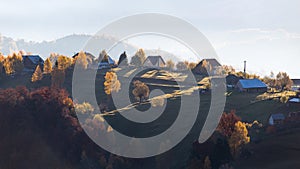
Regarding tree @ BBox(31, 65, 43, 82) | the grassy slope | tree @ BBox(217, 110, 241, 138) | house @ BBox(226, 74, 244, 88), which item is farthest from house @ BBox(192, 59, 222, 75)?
tree @ BBox(217, 110, 241, 138)

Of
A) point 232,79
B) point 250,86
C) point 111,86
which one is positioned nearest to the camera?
point 111,86

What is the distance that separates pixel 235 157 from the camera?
170ft

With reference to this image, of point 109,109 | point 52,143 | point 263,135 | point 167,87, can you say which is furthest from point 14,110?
point 263,135

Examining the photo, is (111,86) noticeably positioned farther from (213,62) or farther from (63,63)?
(213,62)

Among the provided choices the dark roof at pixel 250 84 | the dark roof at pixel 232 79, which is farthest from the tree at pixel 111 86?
the dark roof at pixel 232 79

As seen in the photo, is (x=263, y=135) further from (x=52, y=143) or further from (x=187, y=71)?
(x=187, y=71)

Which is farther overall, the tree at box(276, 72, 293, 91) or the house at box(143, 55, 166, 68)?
the house at box(143, 55, 166, 68)

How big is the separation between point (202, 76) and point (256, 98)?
122 ft

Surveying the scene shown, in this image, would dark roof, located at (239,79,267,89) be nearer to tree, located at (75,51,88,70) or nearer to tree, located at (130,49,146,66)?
tree, located at (75,51,88,70)

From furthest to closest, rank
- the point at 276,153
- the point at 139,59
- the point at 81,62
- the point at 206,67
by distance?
the point at 139,59, the point at 206,67, the point at 81,62, the point at 276,153

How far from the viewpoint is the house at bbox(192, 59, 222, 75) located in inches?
4978

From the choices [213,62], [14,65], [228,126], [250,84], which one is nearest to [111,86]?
[228,126]

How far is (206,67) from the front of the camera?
13050 cm

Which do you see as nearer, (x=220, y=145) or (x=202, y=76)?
(x=220, y=145)
